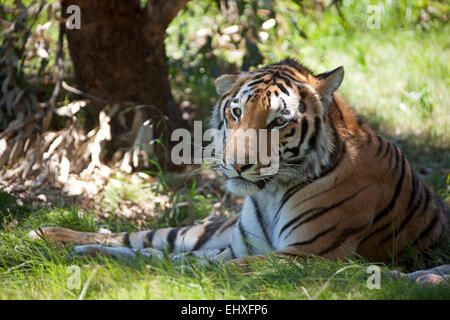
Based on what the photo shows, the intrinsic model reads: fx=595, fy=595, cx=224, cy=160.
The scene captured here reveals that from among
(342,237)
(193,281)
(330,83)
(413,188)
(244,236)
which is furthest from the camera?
(244,236)

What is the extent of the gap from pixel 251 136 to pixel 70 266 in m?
1.20

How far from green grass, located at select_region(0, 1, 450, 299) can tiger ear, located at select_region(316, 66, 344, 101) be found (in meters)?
1.01

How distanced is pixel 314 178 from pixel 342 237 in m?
0.38

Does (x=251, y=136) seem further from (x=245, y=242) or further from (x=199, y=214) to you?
(x=199, y=214)

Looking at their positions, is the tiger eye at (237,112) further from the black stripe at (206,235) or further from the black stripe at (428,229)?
the black stripe at (428,229)

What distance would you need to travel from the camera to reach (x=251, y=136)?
3359 millimetres

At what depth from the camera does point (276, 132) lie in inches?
134

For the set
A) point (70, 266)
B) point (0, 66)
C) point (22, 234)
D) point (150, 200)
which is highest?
point (0, 66)

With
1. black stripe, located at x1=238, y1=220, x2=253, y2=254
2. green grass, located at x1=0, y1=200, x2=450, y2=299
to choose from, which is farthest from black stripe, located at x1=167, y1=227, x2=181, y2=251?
green grass, located at x1=0, y1=200, x2=450, y2=299

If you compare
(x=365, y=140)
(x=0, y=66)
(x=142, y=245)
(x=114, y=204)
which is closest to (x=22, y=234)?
(x=142, y=245)

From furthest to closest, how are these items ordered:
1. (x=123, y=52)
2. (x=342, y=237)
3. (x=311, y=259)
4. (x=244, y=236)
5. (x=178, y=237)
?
(x=123, y=52) → (x=178, y=237) → (x=244, y=236) → (x=342, y=237) → (x=311, y=259)

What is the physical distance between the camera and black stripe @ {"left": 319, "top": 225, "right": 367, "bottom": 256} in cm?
339

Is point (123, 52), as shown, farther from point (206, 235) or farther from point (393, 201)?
point (393, 201)

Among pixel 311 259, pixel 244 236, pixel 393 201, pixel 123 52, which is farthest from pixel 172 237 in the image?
pixel 123 52
